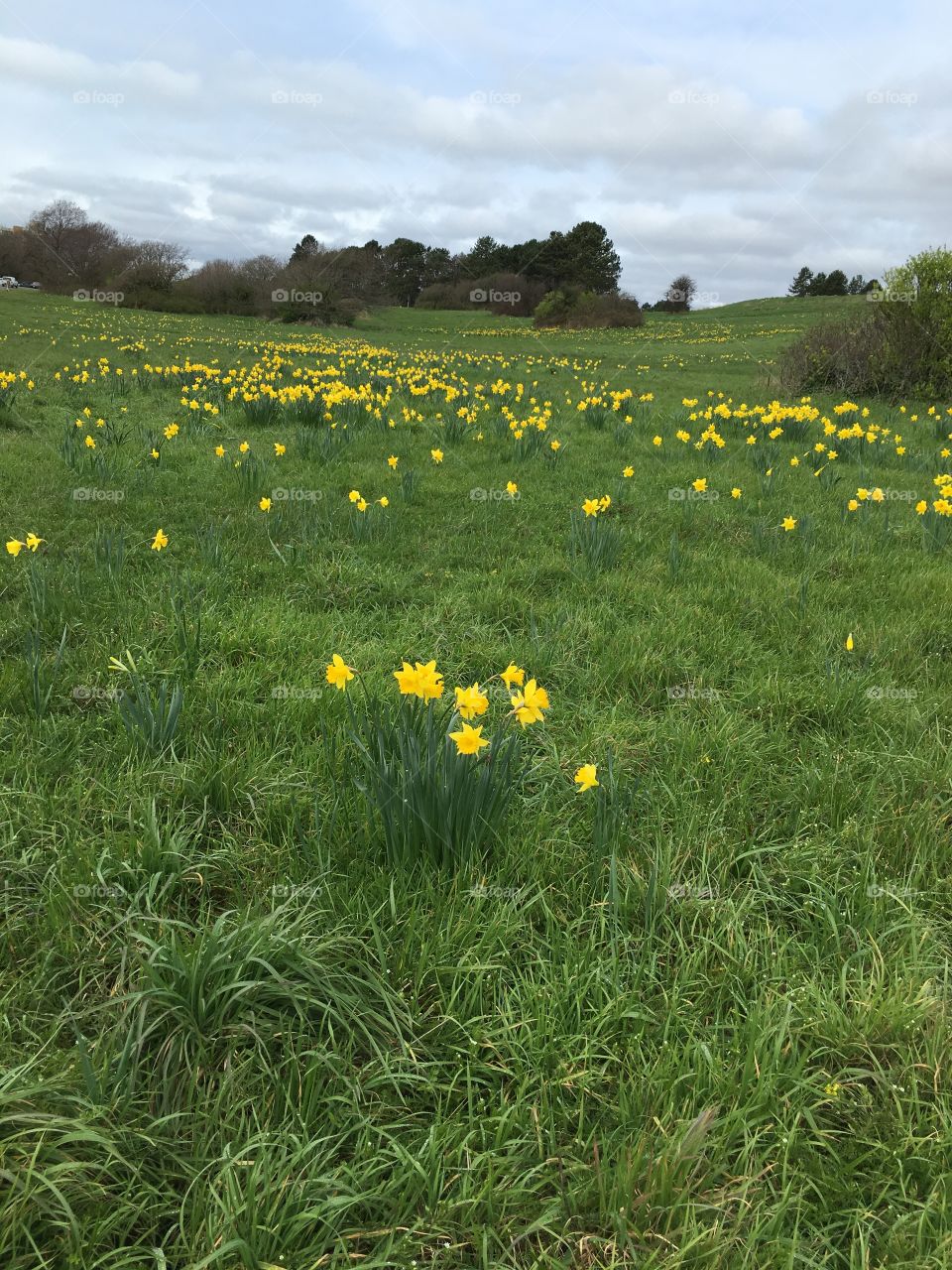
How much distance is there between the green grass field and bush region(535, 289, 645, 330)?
36419 millimetres

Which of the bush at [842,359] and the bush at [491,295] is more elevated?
the bush at [491,295]

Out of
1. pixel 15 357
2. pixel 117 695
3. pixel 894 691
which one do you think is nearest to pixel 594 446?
pixel 894 691

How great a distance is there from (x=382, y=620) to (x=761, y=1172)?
2.90 m

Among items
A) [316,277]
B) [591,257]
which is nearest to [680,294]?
[591,257]

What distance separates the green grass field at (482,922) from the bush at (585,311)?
3642 cm

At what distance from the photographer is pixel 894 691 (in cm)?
309

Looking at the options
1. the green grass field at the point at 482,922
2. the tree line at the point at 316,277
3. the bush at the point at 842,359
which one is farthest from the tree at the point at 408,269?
the green grass field at the point at 482,922

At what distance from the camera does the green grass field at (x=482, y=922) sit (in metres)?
1.29

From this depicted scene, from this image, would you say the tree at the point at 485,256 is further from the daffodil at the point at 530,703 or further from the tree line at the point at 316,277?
the daffodil at the point at 530,703

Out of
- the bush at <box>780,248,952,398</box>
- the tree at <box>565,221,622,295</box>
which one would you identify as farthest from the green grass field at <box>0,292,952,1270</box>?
the tree at <box>565,221,622,295</box>

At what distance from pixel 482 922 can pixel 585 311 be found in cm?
4027

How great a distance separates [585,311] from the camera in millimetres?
37250

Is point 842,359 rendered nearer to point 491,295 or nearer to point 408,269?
point 491,295

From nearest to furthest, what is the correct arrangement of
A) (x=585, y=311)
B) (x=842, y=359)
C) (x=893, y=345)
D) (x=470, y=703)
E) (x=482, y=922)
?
(x=482, y=922) → (x=470, y=703) → (x=893, y=345) → (x=842, y=359) → (x=585, y=311)
